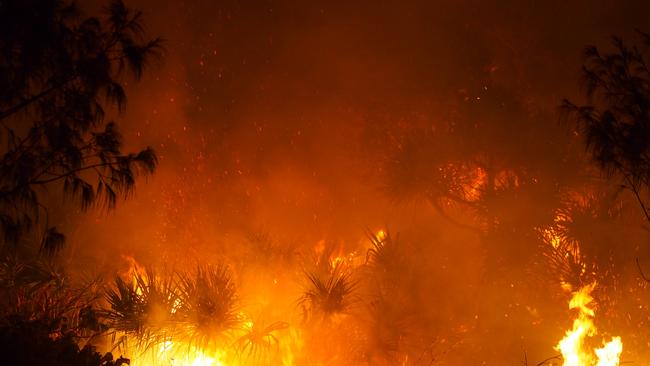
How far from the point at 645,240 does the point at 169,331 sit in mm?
8690

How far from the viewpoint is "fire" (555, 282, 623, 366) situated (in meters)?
10.5

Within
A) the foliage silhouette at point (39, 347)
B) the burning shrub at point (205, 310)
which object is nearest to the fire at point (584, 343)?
the burning shrub at point (205, 310)

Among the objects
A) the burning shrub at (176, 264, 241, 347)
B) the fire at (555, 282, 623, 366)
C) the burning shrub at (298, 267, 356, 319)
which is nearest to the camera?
the burning shrub at (176, 264, 241, 347)

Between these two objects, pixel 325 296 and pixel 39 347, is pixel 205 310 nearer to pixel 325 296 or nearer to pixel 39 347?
pixel 325 296

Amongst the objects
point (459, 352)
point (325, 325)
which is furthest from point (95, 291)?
point (459, 352)

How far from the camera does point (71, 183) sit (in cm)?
606

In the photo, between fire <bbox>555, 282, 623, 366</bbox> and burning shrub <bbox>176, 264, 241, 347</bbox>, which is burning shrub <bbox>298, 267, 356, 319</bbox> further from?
fire <bbox>555, 282, 623, 366</bbox>

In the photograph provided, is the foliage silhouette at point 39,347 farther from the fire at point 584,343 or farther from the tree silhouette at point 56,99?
the fire at point 584,343

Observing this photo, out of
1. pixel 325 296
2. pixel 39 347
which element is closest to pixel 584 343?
pixel 325 296

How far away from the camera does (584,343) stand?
10781 millimetres

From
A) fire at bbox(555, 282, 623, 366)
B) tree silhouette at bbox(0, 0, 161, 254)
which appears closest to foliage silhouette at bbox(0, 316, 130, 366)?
tree silhouette at bbox(0, 0, 161, 254)

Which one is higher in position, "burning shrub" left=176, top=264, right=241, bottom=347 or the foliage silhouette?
"burning shrub" left=176, top=264, right=241, bottom=347

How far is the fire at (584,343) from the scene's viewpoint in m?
10.5

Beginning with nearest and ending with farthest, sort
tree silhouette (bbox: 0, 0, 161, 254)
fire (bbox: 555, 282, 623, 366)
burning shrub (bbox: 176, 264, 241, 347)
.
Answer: tree silhouette (bbox: 0, 0, 161, 254) → burning shrub (bbox: 176, 264, 241, 347) → fire (bbox: 555, 282, 623, 366)
